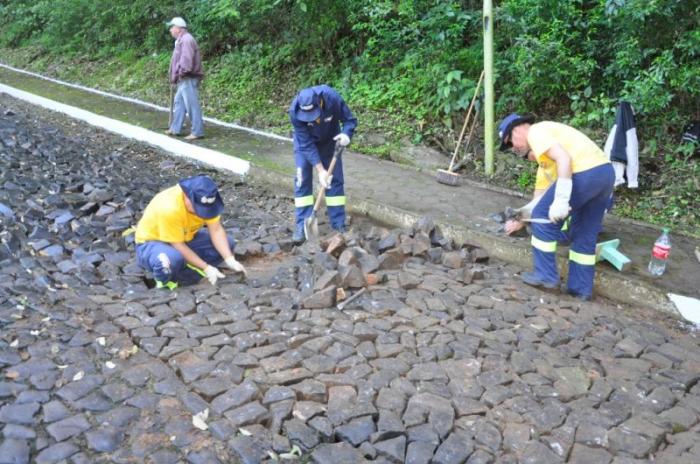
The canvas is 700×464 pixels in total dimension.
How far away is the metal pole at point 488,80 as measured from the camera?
7406 mm

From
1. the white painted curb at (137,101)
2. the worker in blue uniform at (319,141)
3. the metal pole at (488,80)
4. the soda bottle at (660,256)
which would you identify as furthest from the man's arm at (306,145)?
the white painted curb at (137,101)

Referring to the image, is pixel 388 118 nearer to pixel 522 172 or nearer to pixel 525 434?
pixel 522 172

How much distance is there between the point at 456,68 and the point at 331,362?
6520 mm

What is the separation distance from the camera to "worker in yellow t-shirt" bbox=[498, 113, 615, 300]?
4.73 meters

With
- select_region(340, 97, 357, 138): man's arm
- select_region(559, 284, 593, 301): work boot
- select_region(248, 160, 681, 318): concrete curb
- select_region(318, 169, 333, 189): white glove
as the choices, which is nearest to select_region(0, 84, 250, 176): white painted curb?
select_region(248, 160, 681, 318): concrete curb

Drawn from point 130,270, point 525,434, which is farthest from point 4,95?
point 525,434

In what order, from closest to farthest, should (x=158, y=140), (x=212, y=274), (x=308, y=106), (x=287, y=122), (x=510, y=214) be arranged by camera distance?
(x=212, y=274), (x=308, y=106), (x=510, y=214), (x=158, y=140), (x=287, y=122)

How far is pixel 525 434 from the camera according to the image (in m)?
3.17

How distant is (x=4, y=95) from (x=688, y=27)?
45.3 ft

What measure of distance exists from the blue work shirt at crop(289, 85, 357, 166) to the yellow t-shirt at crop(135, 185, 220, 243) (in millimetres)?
1339

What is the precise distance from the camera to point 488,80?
24.7 feet

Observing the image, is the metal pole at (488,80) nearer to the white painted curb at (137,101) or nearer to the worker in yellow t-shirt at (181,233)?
the white painted curb at (137,101)

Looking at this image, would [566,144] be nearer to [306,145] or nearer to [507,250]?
[507,250]

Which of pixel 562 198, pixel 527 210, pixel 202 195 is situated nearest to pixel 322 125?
pixel 202 195
